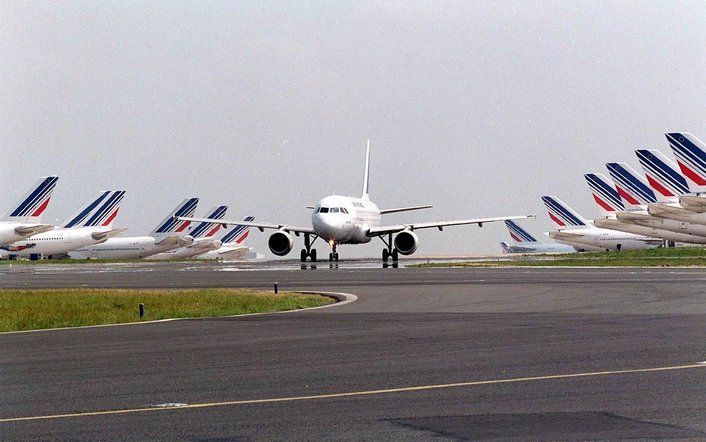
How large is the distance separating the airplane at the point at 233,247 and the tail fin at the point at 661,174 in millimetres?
70616

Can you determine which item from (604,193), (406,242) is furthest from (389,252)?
(604,193)

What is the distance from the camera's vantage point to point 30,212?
270 feet

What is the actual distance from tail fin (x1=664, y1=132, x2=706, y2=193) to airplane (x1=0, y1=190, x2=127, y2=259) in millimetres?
60301

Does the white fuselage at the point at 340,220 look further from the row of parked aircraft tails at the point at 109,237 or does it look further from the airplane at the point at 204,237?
the airplane at the point at 204,237

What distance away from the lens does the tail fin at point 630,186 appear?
8656cm

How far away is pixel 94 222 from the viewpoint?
11381 centimetres

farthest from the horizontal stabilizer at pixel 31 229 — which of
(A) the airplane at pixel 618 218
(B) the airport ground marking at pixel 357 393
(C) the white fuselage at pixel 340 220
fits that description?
(B) the airport ground marking at pixel 357 393

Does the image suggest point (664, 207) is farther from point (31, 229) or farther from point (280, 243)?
point (31, 229)

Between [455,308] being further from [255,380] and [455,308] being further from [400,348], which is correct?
[255,380]

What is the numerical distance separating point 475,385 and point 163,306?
1627 centimetres

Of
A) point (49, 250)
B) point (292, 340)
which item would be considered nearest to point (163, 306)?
point (292, 340)

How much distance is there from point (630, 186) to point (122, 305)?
216 ft

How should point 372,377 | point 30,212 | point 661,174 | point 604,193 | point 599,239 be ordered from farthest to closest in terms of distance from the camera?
point 599,239
point 604,193
point 30,212
point 661,174
point 372,377

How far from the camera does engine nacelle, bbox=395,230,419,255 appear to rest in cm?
7531
